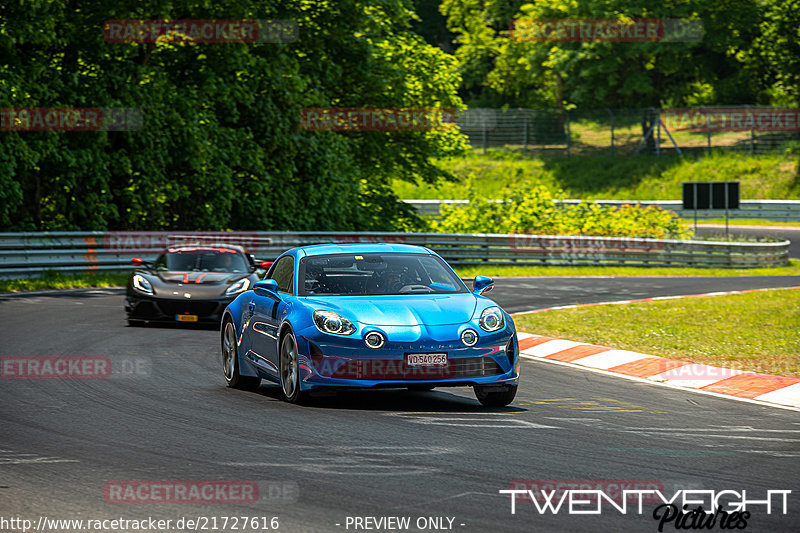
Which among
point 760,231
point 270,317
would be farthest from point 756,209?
point 270,317

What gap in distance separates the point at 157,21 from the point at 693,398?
21.6 m

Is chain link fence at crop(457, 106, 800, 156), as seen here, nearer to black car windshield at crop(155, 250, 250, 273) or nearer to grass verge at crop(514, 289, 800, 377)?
grass verge at crop(514, 289, 800, 377)

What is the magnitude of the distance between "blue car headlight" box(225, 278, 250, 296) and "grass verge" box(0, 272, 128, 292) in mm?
8597

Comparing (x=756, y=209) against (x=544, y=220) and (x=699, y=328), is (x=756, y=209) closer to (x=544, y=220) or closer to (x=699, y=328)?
(x=544, y=220)

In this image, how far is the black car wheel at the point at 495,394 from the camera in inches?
392

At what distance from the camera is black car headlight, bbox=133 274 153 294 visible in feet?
57.3

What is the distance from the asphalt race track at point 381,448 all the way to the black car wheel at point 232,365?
5.7 inches

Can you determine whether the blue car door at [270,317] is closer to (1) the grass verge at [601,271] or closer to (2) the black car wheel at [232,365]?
(2) the black car wheel at [232,365]

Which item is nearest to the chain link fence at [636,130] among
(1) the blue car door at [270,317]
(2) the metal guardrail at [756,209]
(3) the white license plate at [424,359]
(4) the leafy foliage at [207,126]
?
(2) the metal guardrail at [756,209]

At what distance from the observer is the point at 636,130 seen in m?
61.0

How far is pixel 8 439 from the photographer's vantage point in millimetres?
8281

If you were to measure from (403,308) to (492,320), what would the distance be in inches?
→ 31.2

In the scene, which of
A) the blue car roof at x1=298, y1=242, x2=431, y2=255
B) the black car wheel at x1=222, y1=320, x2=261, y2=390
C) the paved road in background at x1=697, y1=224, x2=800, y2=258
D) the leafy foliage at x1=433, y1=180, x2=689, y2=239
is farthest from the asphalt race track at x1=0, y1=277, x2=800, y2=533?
the paved road in background at x1=697, y1=224, x2=800, y2=258

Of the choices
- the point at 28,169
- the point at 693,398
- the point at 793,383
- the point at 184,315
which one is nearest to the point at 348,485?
the point at 693,398
